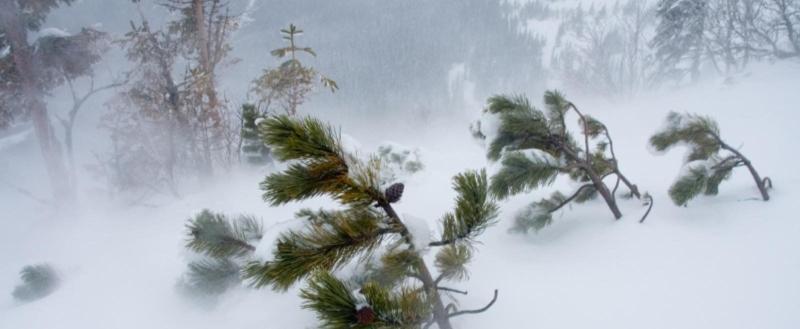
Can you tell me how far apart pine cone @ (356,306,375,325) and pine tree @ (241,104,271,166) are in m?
5.48

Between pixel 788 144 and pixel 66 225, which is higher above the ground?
pixel 66 225

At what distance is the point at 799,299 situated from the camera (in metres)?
1.51

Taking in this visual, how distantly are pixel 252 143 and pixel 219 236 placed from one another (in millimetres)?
5195

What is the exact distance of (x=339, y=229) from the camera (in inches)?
45.8

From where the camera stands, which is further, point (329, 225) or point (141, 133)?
point (141, 133)

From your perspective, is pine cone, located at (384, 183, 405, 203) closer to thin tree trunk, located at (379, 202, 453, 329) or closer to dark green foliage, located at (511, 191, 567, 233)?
thin tree trunk, located at (379, 202, 453, 329)

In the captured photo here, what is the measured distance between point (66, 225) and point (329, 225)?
31.7 feet

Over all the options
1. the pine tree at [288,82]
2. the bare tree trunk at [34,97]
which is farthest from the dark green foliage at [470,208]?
the bare tree trunk at [34,97]

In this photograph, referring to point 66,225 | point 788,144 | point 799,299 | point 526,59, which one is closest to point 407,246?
point 799,299

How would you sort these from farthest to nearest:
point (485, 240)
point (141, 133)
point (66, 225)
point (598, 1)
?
1. point (598, 1)
2. point (141, 133)
3. point (66, 225)
4. point (485, 240)

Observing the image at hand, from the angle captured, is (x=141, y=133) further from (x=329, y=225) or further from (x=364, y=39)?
(x=364, y=39)

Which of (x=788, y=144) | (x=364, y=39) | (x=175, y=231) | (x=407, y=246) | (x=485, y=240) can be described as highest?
(x=364, y=39)

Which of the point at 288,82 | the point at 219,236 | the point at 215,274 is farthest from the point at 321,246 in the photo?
the point at 288,82

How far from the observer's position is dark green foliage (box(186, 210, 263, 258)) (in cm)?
182
